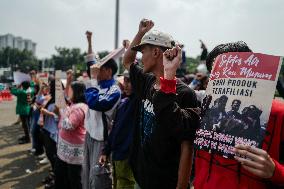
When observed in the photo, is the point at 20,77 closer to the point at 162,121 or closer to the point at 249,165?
the point at 162,121

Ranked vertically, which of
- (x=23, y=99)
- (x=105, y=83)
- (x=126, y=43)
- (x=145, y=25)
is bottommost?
(x=23, y=99)

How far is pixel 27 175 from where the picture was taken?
6.38 meters

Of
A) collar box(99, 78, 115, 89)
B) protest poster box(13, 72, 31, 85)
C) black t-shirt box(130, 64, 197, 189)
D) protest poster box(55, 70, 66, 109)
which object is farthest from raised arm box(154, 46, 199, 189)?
protest poster box(13, 72, 31, 85)

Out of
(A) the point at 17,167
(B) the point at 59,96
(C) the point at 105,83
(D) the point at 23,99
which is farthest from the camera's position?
(D) the point at 23,99

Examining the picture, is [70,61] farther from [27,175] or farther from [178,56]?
[178,56]

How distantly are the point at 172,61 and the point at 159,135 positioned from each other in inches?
24.3

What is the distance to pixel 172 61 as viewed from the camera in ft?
6.16

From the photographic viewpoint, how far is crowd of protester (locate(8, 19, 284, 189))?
5.28 feet

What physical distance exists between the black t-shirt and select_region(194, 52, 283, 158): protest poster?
275mm

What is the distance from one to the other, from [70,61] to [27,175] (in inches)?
2589

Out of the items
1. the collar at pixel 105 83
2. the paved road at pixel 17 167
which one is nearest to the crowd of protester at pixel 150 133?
the collar at pixel 105 83

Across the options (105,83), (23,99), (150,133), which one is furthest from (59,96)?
(23,99)

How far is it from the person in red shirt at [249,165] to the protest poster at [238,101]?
0.09 m

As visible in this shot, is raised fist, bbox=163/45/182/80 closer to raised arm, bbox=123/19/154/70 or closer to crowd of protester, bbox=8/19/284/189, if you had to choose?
crowd of protester, bbox=8/19/284/189
